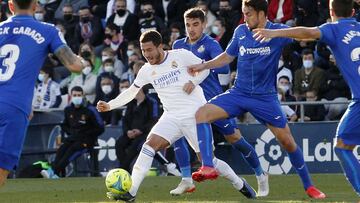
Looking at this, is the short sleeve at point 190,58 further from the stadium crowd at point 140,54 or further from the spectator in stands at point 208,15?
the spectator in stands at point 208,15

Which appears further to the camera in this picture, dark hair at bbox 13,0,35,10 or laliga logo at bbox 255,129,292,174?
laliga logo at bbox 255,129,292,174

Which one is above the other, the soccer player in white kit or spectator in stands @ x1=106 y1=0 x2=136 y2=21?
spectator in stands @ x1=106 y1=0 x2=136 y2=21

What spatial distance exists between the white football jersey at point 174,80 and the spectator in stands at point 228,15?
8984mm

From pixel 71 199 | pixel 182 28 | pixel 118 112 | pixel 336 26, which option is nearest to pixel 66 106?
pixel 118 112

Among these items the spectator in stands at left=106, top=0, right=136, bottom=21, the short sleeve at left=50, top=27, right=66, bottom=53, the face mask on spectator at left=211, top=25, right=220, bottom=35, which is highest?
the short sleeve at left=50, top=27, right=66, bottom=53

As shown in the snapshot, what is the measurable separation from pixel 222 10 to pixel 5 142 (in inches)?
539

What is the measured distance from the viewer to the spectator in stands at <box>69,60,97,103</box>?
24.4m

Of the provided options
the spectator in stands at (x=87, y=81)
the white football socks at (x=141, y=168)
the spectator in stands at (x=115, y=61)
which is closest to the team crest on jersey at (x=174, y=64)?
the white football socks at (x=141, y=168)

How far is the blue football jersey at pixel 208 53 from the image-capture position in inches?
620

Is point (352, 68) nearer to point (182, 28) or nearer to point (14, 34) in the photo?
point (14, 34)

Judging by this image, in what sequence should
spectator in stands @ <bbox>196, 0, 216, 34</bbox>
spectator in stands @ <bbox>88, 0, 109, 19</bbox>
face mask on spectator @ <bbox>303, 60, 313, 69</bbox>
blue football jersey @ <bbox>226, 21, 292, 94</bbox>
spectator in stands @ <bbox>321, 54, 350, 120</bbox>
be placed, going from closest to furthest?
blue football jersey @ <bbox>226, 21, 292, 94</bbox>, spectator in stands @ <bbox>321, 54, 350, 120</bbox>, face mask on spectator @ <bbox>303, 60, 313, 69</bbox>, spectator in stands @ <bbox>196, 0, 216, 34</bbox>, spectator in stands @ <bbox>88, 0, 109, 19</bbox>

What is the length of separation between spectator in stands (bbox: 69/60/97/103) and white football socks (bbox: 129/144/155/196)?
10773mm

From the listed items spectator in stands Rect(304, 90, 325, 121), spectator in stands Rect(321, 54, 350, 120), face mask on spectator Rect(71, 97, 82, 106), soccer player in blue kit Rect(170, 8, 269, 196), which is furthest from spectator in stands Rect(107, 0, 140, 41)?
soccer player in blue kit Rect(170, 8, 269, 196)

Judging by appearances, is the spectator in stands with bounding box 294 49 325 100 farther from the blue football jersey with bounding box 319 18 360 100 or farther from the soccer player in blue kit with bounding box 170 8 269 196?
the blue football jersey with bounding box 319 18 360 100
